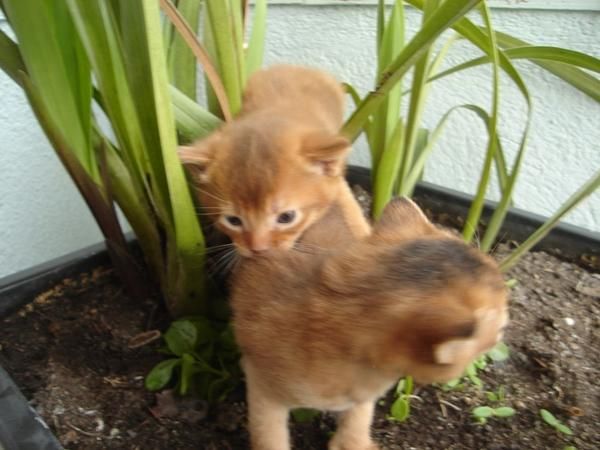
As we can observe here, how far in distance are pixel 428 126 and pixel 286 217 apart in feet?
2.03

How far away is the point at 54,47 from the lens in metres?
0.58

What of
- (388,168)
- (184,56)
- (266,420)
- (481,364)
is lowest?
(481,364)

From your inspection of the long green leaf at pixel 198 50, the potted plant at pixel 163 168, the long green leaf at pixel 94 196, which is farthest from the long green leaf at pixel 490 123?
the long green leaf at pixel 94 196

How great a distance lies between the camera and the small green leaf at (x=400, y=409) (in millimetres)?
627

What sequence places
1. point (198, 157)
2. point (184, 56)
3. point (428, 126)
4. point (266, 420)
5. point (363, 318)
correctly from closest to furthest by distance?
point (363, 318), point (266, 420), point (198, 157), point (184, 56), point (428, 126)

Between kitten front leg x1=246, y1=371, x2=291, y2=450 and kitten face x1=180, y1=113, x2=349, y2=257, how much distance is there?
18 centimetres

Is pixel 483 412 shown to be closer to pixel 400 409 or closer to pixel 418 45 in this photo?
pixel 400 409

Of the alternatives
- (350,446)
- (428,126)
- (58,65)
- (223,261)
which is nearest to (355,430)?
(350,446)

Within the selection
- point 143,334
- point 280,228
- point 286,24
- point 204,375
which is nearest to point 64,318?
point 143,334

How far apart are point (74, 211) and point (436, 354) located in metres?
1.03

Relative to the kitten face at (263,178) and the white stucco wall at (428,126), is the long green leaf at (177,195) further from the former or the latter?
the white stucco wall at (428,126)

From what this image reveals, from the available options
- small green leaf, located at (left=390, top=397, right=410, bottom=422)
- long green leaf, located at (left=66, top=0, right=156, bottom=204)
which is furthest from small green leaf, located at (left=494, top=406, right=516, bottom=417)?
long green leaf, located at (left=66, top=0, right=156, bottom=204)

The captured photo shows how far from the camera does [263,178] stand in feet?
2.26

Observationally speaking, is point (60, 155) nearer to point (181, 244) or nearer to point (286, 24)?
point (181, 244)
